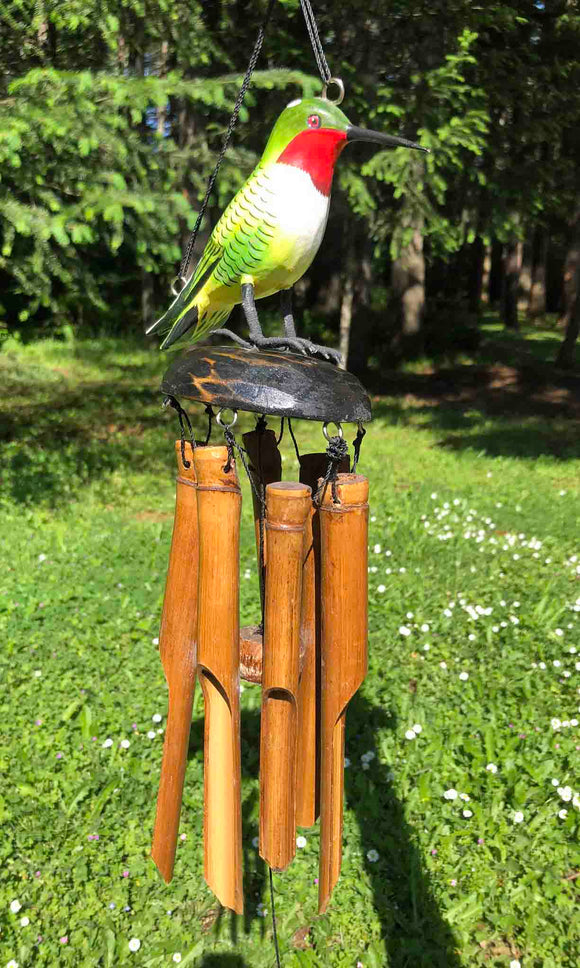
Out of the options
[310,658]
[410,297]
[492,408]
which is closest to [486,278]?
[410,297]

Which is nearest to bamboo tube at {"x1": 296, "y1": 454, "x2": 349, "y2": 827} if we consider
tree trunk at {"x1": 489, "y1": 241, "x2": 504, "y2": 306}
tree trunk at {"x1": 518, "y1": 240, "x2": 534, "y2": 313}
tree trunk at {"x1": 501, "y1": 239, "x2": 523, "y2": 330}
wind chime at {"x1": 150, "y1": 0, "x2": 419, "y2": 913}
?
wind chime at {"x1": 150, "y1": 0, "x2": 419, "y2": 913}

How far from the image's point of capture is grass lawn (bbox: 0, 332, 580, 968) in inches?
120

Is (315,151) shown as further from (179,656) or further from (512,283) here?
(512,283)

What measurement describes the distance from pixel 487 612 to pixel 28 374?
386 inches

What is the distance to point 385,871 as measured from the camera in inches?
131

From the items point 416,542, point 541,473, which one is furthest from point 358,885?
point 541,473

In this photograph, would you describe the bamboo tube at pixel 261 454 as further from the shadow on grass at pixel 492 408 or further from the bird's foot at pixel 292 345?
the shadow on grass at pixel 492 408

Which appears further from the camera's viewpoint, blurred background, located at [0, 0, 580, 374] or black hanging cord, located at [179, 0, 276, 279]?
blurred background, located at [0, 0, 580, 374]

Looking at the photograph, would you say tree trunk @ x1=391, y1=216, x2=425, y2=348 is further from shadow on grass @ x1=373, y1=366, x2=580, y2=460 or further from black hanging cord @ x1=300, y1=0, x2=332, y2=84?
black hanging cord @ x1=300, y1=0, x2=332, y2=84

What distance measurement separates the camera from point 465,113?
311 inches

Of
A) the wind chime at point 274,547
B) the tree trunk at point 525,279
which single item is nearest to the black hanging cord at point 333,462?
the wind chime at point 274,547

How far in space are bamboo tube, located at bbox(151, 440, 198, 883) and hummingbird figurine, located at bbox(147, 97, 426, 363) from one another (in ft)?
1.56

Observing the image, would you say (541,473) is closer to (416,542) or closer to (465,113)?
(416,542)

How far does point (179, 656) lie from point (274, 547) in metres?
0.48
